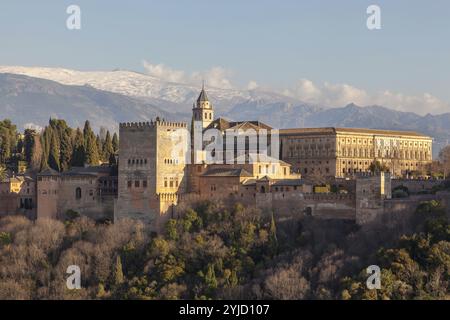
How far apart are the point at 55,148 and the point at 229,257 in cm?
1965

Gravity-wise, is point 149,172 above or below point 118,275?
above

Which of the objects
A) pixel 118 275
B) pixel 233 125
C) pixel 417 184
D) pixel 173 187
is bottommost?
pixel 118 275

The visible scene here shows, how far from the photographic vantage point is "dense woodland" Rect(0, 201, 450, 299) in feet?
134

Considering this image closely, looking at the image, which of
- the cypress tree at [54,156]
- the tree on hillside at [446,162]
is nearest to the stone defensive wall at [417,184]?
the tree on hillside at [446,162]

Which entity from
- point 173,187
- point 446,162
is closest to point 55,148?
point 173,187

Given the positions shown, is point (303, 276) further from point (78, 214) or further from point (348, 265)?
point (78, 214)

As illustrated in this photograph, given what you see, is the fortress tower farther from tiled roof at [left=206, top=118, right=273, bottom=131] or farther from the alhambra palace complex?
tiled roof at [left=206, top=118, right=273, bottom=131]

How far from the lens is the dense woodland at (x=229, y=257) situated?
134ft

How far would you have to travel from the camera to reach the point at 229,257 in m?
45.8

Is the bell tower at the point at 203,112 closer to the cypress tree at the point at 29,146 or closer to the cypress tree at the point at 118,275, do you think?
the cypress tree at the point at 29,146

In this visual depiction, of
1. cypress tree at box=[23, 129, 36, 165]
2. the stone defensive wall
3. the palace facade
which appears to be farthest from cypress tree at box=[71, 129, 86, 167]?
the stone defensive wall

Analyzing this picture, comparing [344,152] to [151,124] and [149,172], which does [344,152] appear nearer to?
[151,124]

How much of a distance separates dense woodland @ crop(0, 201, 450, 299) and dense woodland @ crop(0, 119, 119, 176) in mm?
8893
